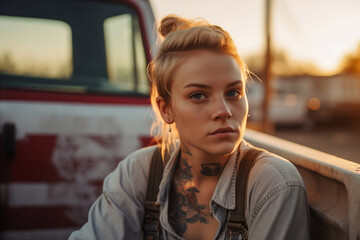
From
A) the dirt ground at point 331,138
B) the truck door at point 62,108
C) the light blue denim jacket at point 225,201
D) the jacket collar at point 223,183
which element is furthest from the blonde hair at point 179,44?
the dirt ground at point 331,138

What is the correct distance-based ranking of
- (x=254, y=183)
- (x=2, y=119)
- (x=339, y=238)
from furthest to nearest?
(x=2, y=119), (x=254, y=183), (x=339, y=238)

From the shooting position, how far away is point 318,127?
16703 mm

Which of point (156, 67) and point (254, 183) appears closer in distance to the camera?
point (254, 183)

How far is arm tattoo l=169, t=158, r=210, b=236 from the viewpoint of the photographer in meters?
1.75

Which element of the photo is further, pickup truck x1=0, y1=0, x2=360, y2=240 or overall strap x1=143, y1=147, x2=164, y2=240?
pickup truck x1=0, y1=0, x2=360, y2=240

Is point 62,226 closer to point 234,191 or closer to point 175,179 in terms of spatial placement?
point 175,179

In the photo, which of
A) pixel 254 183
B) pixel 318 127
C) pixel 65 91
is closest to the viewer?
pixel 254 183

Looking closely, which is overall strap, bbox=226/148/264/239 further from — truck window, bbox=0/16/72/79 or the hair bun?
truck window, bbox=0/16/72/79

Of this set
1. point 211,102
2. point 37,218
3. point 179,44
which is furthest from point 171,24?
point 37,218

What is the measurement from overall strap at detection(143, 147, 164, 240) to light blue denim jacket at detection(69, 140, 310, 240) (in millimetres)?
27

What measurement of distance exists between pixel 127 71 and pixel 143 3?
1.55 feet

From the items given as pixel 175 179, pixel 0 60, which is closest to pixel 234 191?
pixel 175 179

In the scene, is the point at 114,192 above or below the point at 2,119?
below

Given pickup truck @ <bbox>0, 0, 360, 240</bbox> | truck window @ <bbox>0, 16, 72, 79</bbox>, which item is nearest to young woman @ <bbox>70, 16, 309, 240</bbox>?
pickup truck @ <bbox>0, 0, 360, 240</bbox>
